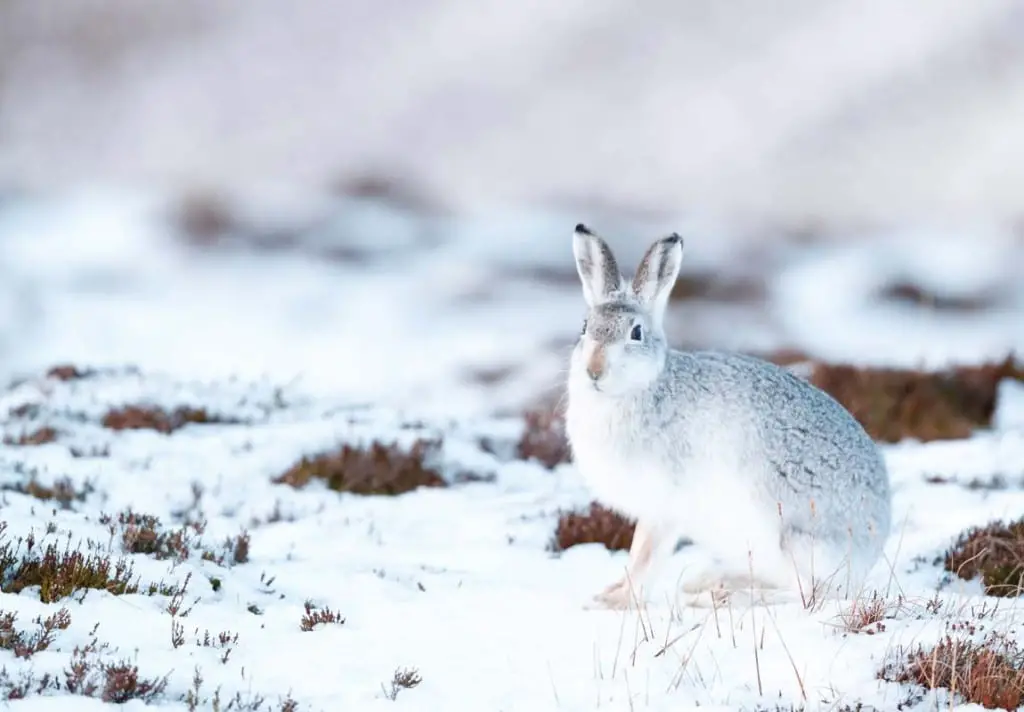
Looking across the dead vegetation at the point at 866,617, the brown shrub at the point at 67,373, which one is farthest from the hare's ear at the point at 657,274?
the brown shrub at the point at 67,373

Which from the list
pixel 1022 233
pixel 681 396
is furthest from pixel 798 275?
pixel 681 396

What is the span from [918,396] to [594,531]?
7637 mm

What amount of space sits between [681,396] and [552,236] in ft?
148

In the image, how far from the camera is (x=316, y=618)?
5.56 meters

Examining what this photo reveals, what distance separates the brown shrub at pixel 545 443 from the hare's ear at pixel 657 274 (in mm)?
4599

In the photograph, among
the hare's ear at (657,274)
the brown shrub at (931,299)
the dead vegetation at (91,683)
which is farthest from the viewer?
the brown shrub at (931,299)

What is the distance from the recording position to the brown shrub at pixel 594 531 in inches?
Result: 325

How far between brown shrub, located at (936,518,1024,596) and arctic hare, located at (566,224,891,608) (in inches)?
43.8

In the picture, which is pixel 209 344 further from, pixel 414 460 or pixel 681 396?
pixel 681 396

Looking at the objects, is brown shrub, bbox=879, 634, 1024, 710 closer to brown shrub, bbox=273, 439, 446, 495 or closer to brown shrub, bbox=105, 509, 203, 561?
brown shrub, bbox=105, 509, 203, 561

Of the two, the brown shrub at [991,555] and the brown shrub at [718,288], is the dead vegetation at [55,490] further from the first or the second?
the brown shrub at [718,288]

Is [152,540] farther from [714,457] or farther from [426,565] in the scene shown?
[714,457]

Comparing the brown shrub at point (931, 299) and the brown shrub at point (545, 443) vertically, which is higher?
the brown shrub at point (931, 299)

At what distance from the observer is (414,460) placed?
10625 mm
